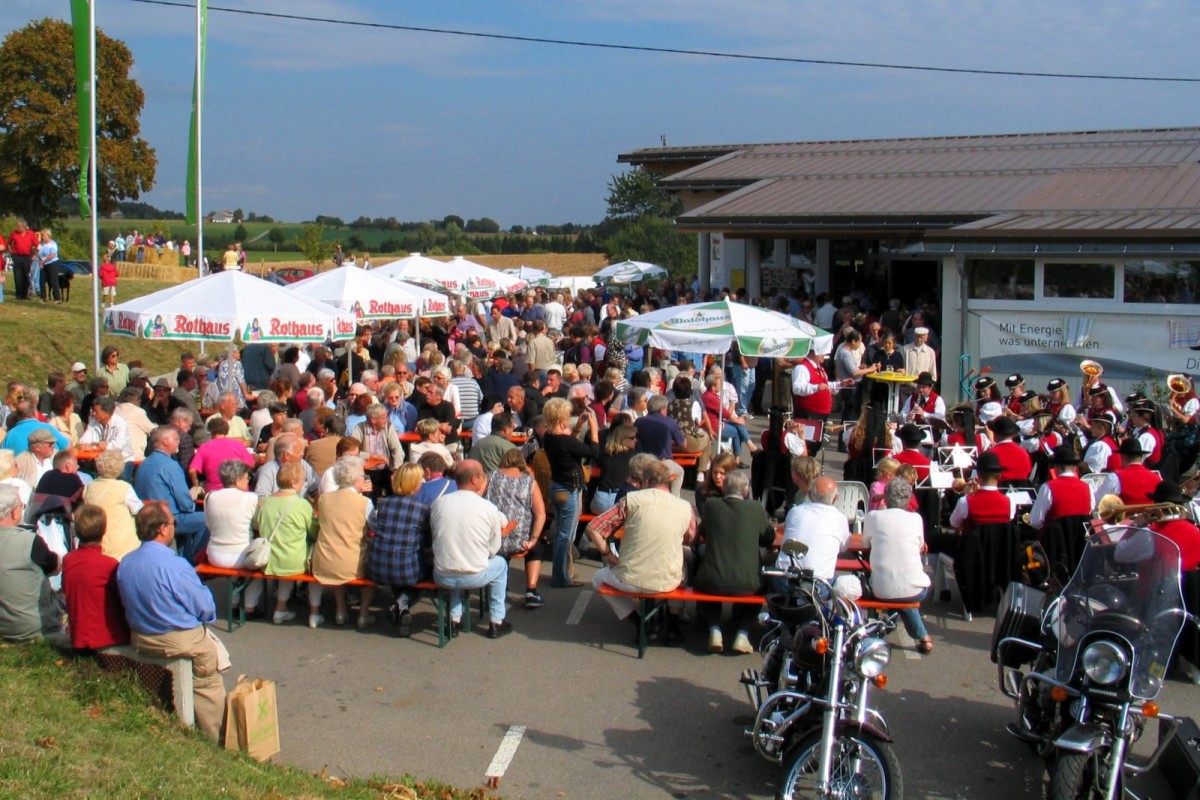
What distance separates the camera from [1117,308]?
51.8ft

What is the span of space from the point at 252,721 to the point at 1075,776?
4175 millimetres

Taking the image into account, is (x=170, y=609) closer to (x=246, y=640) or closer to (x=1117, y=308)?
(x=246, y=640)

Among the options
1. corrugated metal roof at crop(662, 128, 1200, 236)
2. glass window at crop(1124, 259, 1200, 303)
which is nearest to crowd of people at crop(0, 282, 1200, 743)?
glass window at crop(1124, 259, 1200, 303)

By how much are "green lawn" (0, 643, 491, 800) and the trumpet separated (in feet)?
12.8

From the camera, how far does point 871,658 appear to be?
213 inches

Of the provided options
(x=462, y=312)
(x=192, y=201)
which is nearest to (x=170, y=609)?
(x=192, y=201)

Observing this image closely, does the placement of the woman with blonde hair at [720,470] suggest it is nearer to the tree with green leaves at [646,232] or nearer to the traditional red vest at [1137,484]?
the traditional red vest at [1137,484]

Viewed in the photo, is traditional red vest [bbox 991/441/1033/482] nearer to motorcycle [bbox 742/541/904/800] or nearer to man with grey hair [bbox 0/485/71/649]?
motorcycle [bbox 742/541/904/800]

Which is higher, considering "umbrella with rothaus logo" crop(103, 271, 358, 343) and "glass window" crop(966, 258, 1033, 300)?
"glass window" crop(966, 258, 1033, 300)

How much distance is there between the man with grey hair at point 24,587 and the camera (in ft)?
23.2

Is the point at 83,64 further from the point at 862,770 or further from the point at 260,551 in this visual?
the point at 862,770

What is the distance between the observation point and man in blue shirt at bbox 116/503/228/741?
20.9ft

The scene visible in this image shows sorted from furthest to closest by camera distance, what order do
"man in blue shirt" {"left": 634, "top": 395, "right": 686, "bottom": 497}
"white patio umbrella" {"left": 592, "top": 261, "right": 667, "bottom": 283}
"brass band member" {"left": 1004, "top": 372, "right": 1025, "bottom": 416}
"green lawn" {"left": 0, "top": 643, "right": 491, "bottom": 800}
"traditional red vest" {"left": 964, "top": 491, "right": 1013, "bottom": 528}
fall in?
1. "white patio umbrella" {"left": 592, "top": 261, "right": 667, "bottom": 283}
2. "brass band member" {"left": 1004, "top": 372, "right": 1025, "bottom": 416}
3. "man in blue shirt" {"left": 634, "top": 395, "right": 686, "bottom": 497}
4. "traditional red vest" {"left": 964, "top": 491, "right": 1013, "bottom": 528}
5. "green lawn" {"left": 0, "top": 643, "right": 491, "bottom": 800}

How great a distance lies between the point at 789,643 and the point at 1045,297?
12.0m
